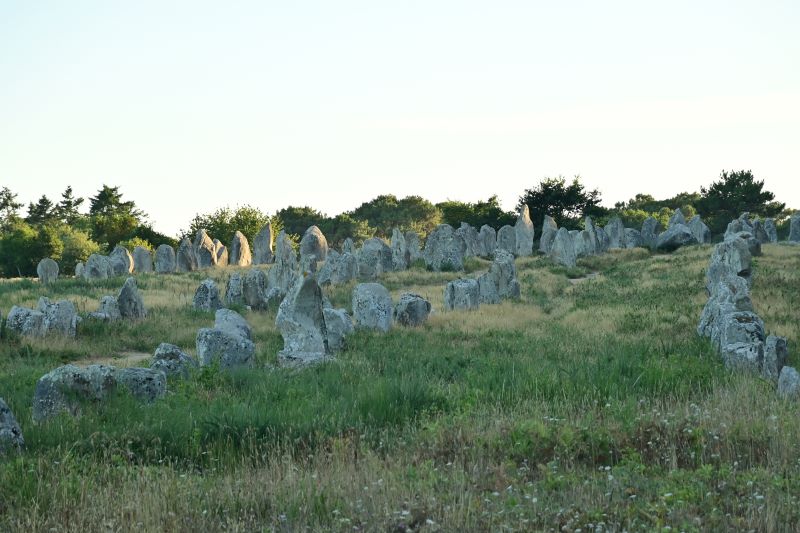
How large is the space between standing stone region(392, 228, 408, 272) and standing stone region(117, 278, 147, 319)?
65.9ft

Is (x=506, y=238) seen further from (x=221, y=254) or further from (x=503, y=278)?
(x=503, y=278)

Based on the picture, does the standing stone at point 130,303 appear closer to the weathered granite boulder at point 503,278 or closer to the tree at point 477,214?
the weathered granite boulder at point 503,278

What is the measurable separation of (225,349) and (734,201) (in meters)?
54.8

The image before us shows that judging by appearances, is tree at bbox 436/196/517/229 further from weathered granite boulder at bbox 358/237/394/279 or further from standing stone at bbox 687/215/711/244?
weathered granite boulder at bbox 358/237/394/279

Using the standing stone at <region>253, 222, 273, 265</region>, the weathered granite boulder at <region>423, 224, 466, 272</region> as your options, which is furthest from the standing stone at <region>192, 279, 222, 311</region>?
the standing stone at <region>253, 222, 273, 265</region>

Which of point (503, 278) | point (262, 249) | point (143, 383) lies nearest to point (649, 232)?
point (262, 249)

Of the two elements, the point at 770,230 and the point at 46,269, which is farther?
the point at 770,230

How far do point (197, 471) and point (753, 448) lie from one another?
4.98 metres

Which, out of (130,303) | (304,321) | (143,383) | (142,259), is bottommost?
(143,383)

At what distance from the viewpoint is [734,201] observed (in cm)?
6166

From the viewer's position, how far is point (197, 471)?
7.41 meters

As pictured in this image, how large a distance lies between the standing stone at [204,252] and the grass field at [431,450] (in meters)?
34.9

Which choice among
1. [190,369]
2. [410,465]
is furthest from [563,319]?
[410,465]

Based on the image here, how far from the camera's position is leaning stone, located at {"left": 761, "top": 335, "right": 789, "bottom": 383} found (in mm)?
12047
